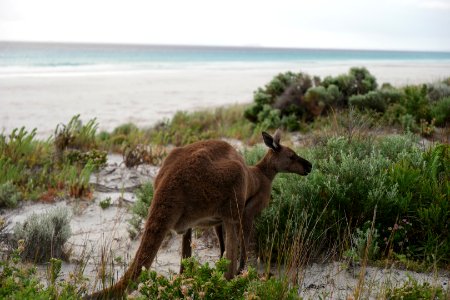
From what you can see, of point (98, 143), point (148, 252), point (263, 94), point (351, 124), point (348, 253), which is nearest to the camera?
point (148, 252)

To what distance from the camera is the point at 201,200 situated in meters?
3.96

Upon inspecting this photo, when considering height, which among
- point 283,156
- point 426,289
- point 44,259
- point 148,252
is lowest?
point 44,259

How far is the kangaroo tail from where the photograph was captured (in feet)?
11.1

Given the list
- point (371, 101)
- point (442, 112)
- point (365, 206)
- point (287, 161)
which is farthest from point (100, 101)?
point (365, 206)

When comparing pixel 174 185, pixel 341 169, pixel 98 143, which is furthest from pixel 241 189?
pixel 98 143

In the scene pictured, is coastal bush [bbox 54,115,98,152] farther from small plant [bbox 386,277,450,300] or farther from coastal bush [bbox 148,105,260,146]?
small plant [bbox 386,277,450,300]

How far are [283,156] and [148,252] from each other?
7.13 feet

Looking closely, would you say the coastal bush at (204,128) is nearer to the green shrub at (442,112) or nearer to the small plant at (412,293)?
the green shrub at (442,112)

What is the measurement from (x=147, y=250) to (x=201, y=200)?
63 centimetres

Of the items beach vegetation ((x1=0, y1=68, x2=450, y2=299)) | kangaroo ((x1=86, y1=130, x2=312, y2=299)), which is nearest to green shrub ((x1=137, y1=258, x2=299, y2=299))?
beach vegetation ((x1=0, y1=68, x2=450, y2=299))

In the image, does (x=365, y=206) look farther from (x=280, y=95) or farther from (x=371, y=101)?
(x=280, y=95)

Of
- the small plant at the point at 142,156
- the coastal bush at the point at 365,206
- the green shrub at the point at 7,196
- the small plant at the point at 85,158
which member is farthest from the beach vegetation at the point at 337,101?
the green shrub at the point at 7,196

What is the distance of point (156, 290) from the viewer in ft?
10.3

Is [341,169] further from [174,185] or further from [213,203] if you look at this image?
[174,185]
